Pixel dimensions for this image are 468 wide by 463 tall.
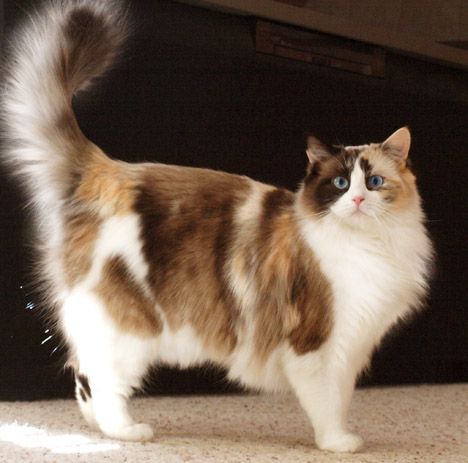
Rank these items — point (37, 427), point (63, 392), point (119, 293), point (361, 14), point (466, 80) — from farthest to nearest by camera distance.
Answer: point (466, 80), point (361, 14), point (63, 392), point (37, 427), point (119, 293)

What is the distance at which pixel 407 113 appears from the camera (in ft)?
8.60

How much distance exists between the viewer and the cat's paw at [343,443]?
5.62 ft

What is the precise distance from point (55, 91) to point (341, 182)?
2.09ft

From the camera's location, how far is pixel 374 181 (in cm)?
174

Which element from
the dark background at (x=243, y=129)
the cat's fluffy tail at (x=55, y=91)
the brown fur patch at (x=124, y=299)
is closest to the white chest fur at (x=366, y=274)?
the brown fur patch at (x=124, y=299)

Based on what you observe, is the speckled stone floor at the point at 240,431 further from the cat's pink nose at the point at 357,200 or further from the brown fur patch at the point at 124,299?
the cat's pink nose at the point at 357,200

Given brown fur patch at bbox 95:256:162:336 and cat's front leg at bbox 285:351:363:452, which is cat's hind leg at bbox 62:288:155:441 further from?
cat's front leg at bbox 285:351:363:452

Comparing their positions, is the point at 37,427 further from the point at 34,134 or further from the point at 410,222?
the point at 410,222

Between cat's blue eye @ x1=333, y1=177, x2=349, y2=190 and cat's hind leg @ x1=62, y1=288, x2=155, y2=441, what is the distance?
502mm

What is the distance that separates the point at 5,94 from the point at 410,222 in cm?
97

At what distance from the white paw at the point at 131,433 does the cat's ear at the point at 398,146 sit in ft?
2.53

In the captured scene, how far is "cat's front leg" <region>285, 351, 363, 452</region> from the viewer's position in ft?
5.62

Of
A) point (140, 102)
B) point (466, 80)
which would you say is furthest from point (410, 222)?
point (466, 80)

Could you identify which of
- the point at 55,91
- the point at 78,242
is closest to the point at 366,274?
the point at 78,242
